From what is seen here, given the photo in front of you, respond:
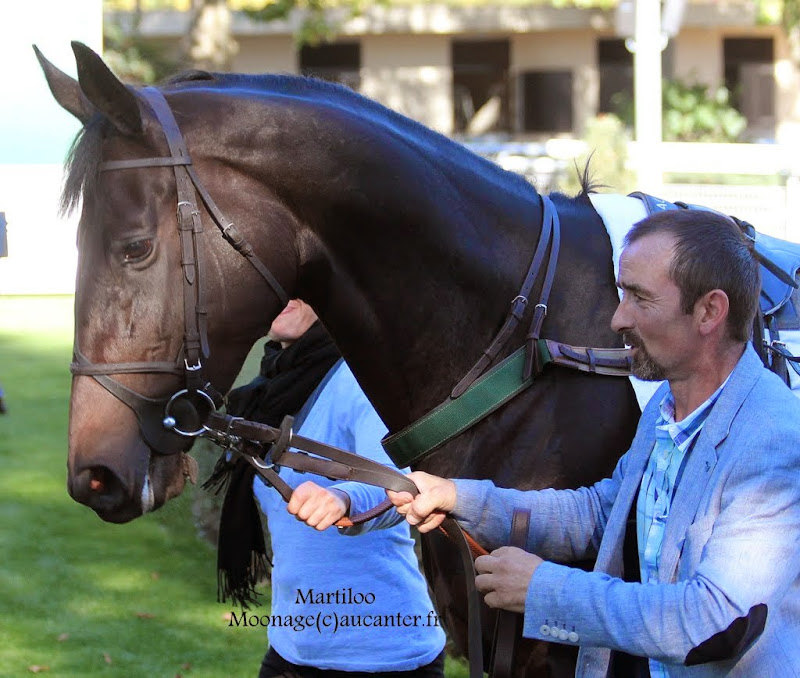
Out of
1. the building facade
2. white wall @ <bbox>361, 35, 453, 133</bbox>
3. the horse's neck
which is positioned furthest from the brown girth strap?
white wall @ <bbox>361, 35, 453, 133</bbox>

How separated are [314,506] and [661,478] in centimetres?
76

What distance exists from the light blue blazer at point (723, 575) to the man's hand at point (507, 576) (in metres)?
0.04

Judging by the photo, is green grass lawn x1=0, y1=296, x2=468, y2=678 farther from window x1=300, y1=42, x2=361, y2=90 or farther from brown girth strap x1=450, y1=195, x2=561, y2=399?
window x1=300, y1=42, x2=361, y2=90

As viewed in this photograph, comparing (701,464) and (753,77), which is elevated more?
(753,77)

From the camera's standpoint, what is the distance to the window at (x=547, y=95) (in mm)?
23141

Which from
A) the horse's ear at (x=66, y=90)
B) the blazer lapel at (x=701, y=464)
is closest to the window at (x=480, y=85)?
the horse's ear at (x=66, y=90)

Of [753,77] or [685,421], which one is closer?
[685,421]

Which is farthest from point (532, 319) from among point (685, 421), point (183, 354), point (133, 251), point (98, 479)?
point (98, 479)

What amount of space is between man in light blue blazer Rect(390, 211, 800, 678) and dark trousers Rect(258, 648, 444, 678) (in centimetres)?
89

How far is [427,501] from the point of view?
242cm

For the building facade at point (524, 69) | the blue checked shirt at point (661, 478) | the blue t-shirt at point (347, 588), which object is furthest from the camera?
the building facade at point (524, 69)

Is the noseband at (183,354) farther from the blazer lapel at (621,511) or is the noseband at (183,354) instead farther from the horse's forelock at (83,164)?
the blazer lapel at (621,511)

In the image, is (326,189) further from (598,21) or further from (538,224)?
(598,21)

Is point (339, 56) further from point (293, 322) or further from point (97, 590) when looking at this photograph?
point (293, 322)
